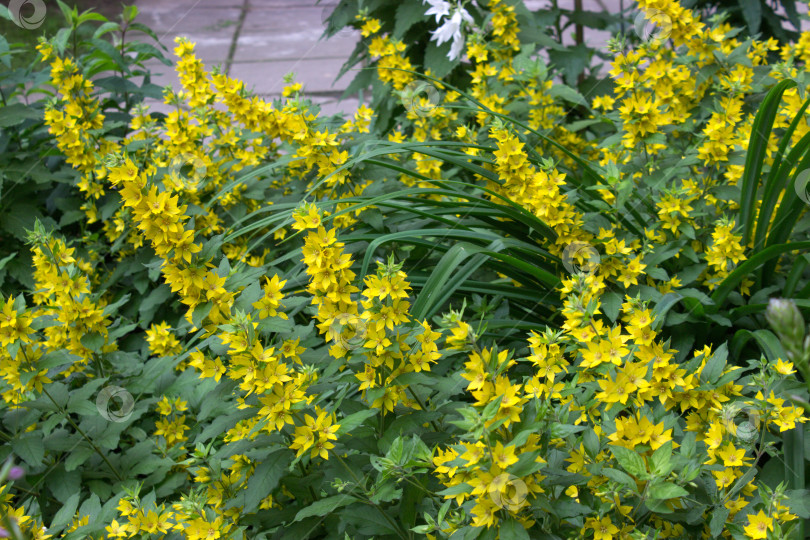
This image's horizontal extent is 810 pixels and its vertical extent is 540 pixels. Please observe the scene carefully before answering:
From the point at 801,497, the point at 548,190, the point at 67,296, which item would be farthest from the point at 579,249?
the point at 67,296

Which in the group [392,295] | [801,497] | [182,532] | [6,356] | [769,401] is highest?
[392,295]

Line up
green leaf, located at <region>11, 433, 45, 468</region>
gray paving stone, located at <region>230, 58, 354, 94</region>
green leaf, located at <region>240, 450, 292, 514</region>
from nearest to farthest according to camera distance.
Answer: green leaf, located at <region>240, 450, 292, 514</region>, green leaf, located at <region>11, 433, 45, 468</region>, gray paving stone, located at <region>230, 58, 354, 94</region>

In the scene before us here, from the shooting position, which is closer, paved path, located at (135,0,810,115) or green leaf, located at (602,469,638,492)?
green leaf, located at (602,469,638,492)

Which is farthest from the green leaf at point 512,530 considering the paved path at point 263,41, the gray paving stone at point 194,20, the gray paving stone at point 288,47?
the gray paving stone at point 194,20

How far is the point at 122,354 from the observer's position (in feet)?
6.52

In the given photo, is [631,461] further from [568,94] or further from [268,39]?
[268,39]

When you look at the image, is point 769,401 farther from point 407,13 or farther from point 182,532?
point 407,13

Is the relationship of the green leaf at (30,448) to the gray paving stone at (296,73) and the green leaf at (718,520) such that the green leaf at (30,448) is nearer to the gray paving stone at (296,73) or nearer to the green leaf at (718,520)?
the green leaf at (718,520)

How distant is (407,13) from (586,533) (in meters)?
2.14

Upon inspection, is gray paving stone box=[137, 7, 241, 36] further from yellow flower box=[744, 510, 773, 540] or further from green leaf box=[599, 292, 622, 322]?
yellow flower box=[744, 510, 773, 540]

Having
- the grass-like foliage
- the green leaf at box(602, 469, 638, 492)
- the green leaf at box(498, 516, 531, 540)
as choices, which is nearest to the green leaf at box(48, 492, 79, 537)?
the grass-like foliage

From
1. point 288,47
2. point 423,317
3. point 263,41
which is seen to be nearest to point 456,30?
point 423,317

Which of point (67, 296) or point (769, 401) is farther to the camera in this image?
point (67, 296)

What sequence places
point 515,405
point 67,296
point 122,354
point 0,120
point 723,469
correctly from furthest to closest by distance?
1. point 0,120
2. point 122,354
3. point 67,296
4. point 723,469
5. point 515,405
